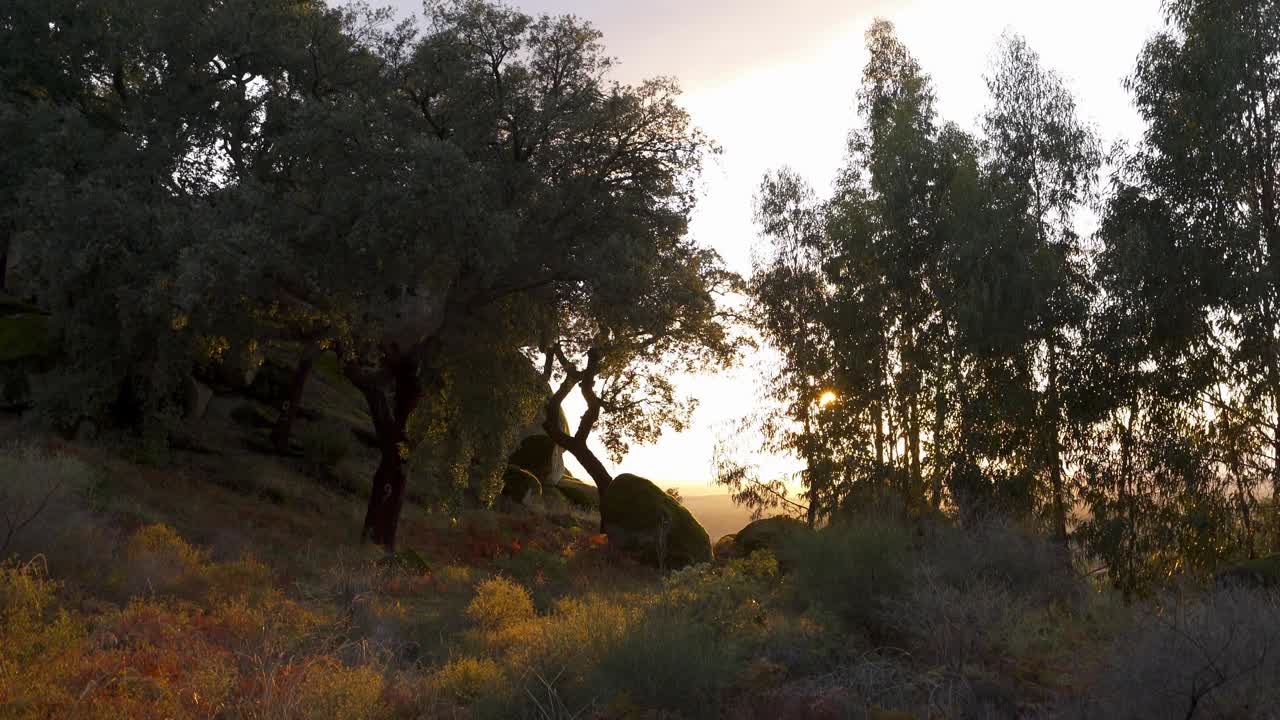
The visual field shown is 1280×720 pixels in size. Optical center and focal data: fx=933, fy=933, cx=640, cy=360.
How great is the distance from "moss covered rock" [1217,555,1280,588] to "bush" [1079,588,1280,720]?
462cm

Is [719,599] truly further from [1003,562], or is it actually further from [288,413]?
[288,413]

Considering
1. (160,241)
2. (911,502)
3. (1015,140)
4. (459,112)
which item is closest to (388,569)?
(160,241)

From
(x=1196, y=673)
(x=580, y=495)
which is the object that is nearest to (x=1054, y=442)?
(x=1196, y=673)

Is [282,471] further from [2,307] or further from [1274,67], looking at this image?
[1274,67]

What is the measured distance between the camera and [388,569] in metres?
17.5

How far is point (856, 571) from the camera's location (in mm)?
11734

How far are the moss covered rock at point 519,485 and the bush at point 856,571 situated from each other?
740 inches

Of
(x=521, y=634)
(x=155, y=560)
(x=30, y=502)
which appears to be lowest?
(x=521, y=634)

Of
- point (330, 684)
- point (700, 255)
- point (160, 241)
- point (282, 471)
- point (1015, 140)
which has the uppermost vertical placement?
point (1015, 140)

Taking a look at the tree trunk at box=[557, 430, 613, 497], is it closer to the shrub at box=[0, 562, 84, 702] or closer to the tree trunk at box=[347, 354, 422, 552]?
the tree trunk at box=[347, 354, 422, 552]

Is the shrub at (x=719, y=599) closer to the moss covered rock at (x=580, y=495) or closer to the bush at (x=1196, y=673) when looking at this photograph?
the bush at (x=1196, y=673)

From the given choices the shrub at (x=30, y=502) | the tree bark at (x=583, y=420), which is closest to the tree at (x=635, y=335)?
the tree bark at (x=583, y=420)

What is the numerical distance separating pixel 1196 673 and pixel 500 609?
8.64 metres

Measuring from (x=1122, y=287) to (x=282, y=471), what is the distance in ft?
66.0
